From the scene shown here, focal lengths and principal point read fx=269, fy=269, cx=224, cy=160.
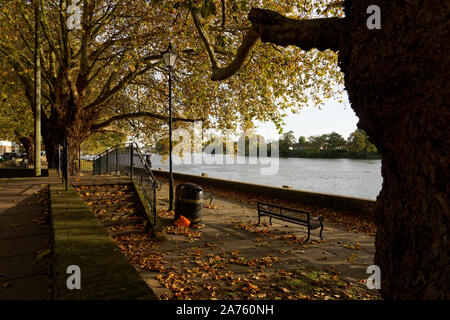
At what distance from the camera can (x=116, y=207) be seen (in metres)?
8.31

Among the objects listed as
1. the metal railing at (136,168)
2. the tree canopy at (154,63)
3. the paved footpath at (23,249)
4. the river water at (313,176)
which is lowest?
the river water at (313,176)

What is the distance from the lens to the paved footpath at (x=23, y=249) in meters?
3.32

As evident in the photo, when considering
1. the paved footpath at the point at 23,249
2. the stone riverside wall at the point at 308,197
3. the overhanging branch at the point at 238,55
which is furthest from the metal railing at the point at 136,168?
the stone riverside wall at the point at 308,197

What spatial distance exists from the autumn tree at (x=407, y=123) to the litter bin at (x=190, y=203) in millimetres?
6862

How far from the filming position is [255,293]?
14.6ft

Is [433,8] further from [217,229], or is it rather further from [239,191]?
[239,191]

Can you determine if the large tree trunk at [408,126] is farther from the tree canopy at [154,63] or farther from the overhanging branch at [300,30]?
A: the tree canopy at [154,63]

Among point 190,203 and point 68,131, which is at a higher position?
point 68,131

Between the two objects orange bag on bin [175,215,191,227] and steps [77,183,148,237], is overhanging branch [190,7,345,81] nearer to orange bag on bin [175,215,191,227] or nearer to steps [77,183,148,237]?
steps [77,183,148,237]

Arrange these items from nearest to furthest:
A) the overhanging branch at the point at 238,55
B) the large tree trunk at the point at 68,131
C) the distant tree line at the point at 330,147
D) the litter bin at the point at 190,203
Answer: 1. the overhanging branch at the point at 238,55
2. the litter bin at the point at 190,203
3. the large tree trunk at the point at 68,131
4. the distant tree line at the point at 330,147

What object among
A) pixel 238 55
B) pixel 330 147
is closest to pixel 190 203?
pixel 238 55

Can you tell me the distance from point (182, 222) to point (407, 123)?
7381 millimetres

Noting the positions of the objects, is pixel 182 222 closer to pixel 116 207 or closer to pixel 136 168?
pixel 116 207

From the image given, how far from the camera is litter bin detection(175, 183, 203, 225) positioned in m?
8.81
